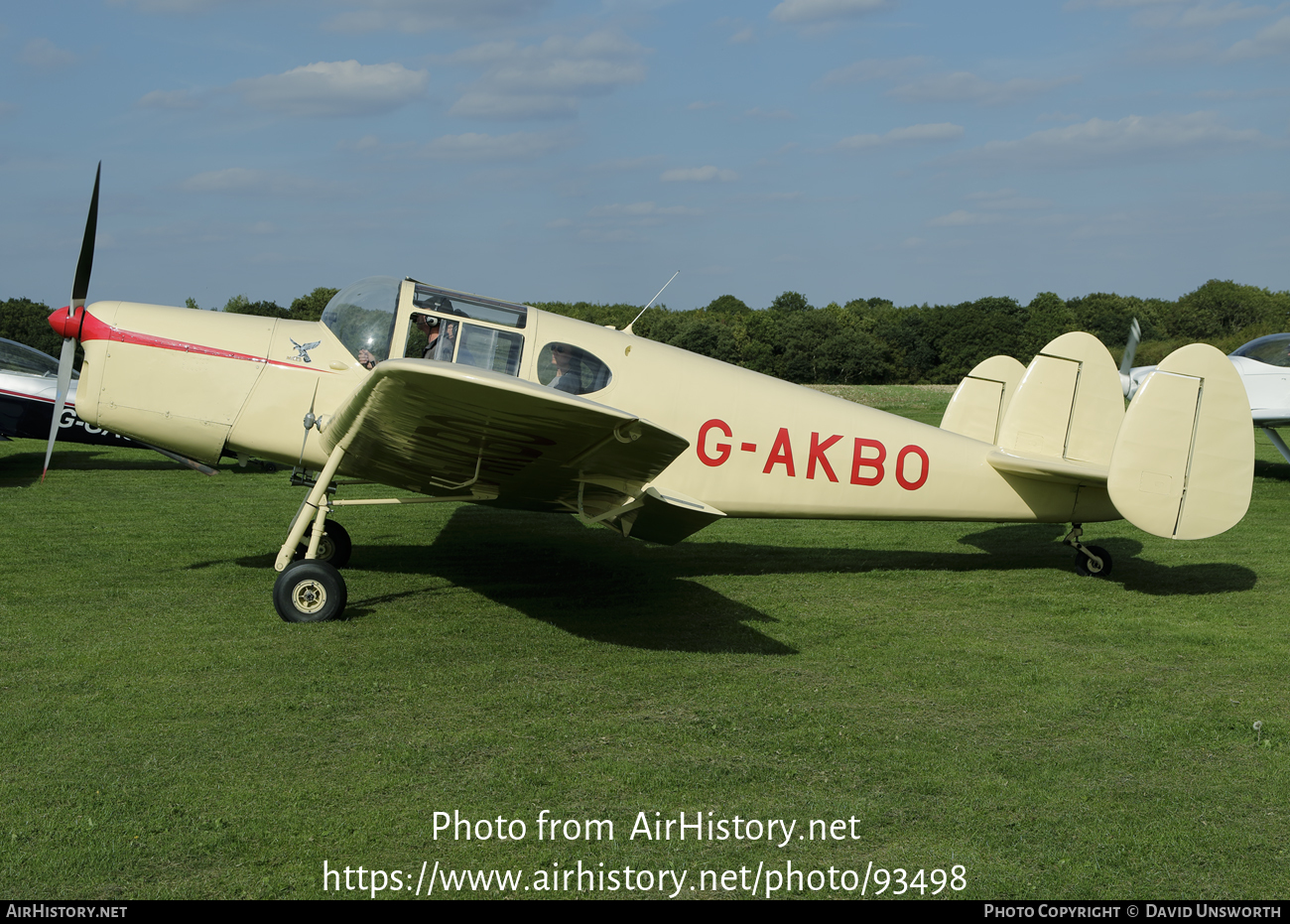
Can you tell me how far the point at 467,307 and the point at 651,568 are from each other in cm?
290

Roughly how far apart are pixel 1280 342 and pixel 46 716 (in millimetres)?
16146

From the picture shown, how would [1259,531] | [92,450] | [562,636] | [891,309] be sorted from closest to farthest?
[562,636]
[1259,531]
[92,450]
[891,309]

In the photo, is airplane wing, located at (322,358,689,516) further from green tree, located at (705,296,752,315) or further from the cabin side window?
green tree, located at (705,296,752,315)

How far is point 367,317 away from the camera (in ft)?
21.4

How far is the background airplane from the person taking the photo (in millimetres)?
13320

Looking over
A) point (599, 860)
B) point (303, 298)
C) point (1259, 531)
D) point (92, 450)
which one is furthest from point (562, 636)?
point (303, 298)

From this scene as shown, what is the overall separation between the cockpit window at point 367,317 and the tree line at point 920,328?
39834 millimetres

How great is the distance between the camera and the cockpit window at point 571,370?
21.2 ft

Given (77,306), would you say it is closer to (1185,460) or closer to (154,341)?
(154,341)

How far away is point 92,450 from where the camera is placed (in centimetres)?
1527

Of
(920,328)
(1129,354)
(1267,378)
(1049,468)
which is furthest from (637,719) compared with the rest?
(920,328)

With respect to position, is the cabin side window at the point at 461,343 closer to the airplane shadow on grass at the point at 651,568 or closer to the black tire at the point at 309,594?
the black tire at the point at 309,594

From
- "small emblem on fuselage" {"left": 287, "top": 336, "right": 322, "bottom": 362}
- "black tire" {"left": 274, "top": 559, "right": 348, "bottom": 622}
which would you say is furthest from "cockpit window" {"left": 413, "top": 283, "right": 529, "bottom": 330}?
"black tire" {"left": 274, "top": 559, "right": 348, "bottom": 622}
